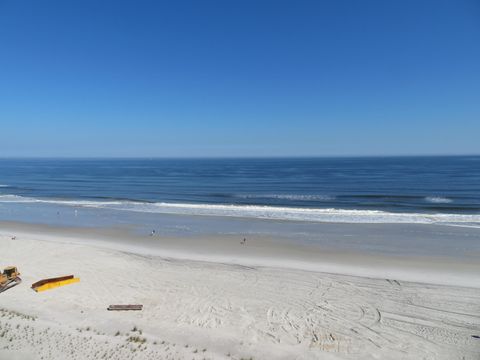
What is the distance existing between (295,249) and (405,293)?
8073 millimetres

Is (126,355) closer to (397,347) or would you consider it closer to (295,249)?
(397,347)

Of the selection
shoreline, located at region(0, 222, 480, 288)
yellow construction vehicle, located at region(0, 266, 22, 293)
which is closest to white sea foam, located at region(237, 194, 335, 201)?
shoreline, located at region(0, 222, 480, 288)

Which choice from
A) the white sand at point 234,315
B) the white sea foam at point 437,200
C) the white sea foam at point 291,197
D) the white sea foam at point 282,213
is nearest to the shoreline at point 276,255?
the white sand at point 234,315

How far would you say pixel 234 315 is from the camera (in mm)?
12008

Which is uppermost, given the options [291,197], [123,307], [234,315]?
[291,197]

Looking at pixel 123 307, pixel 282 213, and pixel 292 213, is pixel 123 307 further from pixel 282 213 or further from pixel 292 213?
pixel 292 213

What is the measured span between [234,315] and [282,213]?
2154cm

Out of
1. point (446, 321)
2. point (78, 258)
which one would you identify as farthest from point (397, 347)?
point (78, 258)

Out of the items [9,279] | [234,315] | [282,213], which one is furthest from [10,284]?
[282,213]

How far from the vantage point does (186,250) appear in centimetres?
2112

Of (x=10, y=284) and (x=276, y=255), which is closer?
(x=10, y=284)

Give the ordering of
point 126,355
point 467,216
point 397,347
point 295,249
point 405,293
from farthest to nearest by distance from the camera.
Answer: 1. point 467,216
2. point 295,249
3. point 405,293
4. point 397,347
5. point 126,355

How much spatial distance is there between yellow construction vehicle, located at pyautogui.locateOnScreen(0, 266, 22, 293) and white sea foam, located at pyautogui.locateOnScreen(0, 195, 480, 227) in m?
19.5

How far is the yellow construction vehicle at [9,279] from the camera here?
46.0 feet
